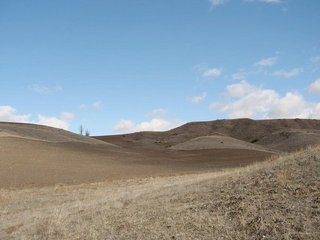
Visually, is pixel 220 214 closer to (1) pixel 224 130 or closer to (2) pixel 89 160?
(2) pixel 89 160

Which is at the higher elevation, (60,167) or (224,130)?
(224,130)

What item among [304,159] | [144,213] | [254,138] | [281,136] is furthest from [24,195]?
[254,138]

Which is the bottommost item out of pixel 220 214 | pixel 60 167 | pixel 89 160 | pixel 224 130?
pixel 220 214

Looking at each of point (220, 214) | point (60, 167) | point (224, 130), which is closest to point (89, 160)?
point (60, 167)

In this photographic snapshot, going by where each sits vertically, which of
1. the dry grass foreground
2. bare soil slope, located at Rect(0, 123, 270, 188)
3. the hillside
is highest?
the hillside

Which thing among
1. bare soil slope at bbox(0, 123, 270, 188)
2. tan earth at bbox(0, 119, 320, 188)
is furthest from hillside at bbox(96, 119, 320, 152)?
bare soil slope at bbox(0, 123, 270, 188)

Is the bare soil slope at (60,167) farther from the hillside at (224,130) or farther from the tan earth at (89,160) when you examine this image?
the hillside at (224,130)

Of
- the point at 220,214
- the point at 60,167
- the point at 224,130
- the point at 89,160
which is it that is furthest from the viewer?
the point at 224,130

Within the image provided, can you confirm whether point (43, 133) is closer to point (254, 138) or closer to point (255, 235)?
point (254, 138)

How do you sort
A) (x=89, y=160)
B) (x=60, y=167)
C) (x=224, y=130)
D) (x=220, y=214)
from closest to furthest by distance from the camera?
(x=220, y=214) < (x=60, y=167) < (x=89, y=160) < (x=224, y=130)

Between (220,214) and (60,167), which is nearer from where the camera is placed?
(220,214)

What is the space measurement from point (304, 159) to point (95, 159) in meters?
46.0

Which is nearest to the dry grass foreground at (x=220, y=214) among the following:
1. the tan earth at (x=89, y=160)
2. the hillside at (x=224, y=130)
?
the tan earth at (x=89, y=160)

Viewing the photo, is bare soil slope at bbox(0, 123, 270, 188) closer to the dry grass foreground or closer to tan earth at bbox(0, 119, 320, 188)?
tan earth at bbox(0, 119, 320, 188)
